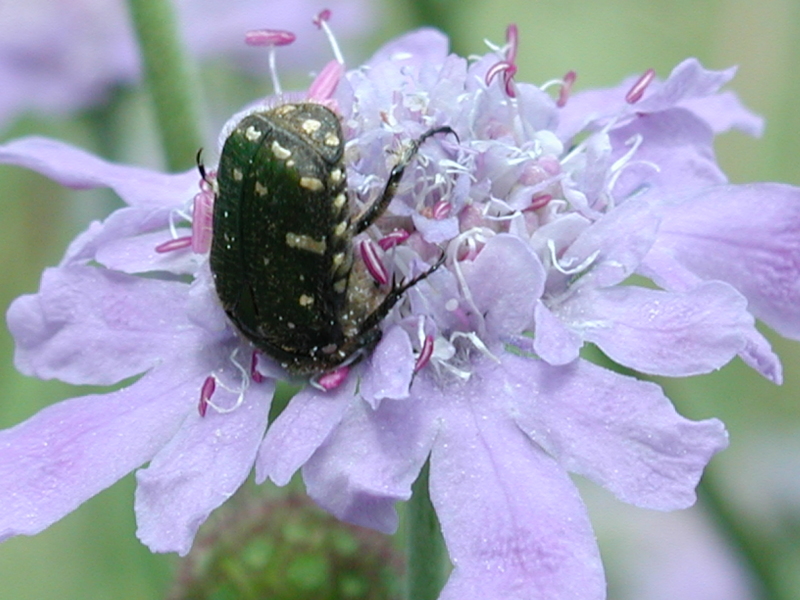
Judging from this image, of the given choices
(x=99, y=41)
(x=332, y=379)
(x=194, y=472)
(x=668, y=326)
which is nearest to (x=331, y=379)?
(x=332, y=379)

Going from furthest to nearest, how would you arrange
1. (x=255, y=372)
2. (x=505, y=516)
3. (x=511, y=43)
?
(x=511, y=43) → (x=255, y=372) → (x=505, y=516)

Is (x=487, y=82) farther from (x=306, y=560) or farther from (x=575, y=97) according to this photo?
(x=306, y=560)

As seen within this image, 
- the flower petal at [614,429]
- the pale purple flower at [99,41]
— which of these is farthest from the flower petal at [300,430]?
the pale purple flower at [99,41]

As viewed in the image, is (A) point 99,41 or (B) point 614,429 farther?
(A) point 99,41

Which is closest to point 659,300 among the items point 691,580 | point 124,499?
point 124,499

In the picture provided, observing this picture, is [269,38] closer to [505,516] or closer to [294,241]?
[294,241]

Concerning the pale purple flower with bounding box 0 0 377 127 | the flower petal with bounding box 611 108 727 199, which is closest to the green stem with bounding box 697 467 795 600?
the flower petal with bounding box 611 108 727 199

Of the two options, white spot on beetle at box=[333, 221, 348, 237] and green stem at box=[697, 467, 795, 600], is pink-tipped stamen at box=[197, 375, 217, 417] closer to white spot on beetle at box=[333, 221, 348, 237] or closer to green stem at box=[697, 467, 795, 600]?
white spot on beetle at box=[333, 221, 348, 237]
